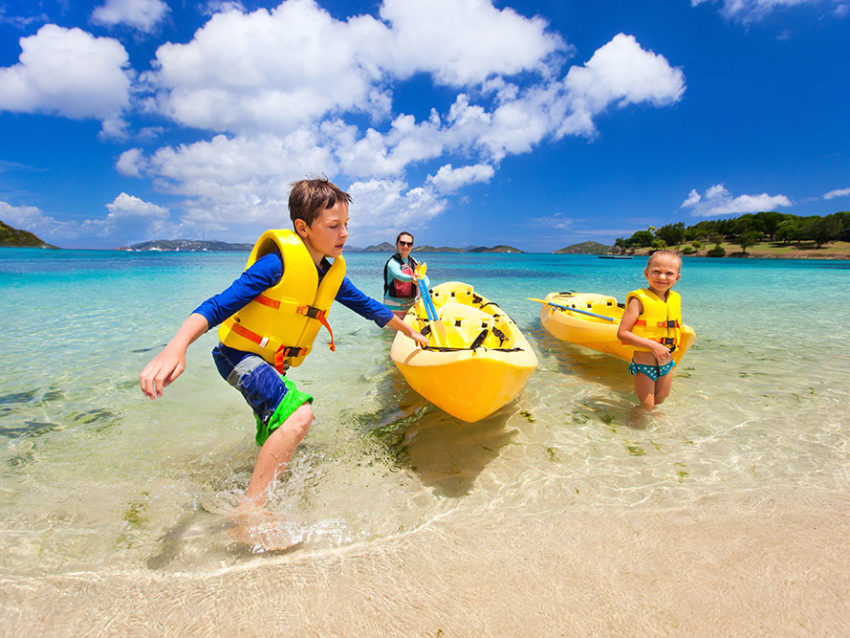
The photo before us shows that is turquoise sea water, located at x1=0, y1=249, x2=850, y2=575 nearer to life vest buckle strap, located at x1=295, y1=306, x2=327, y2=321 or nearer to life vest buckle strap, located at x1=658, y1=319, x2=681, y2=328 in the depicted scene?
life vest buckle strap, located at x1=658, y1=319, x2=681, y2=328

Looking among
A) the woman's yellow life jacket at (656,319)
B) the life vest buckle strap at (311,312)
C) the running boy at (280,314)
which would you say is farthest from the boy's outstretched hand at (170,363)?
the woman's yellow life jacket at (656,319)

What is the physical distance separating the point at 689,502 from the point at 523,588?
56.7 inches

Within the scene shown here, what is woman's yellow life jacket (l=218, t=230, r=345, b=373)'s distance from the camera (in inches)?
90.4

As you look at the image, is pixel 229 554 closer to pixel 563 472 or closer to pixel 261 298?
pixel 261 298

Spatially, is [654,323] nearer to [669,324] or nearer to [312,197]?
[669,324]

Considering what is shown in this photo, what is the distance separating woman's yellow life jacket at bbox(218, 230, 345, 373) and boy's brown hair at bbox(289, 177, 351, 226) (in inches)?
Result: 6.6

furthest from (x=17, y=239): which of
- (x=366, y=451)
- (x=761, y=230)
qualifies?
(x=761, y=230)

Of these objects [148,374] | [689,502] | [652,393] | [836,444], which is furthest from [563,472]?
[148,374]

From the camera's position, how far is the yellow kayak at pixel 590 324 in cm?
545

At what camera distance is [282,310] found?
233cm

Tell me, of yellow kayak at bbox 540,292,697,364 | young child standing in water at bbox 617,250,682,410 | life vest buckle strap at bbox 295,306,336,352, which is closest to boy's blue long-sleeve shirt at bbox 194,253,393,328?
life vest buckle strap at bbox 295,306,336,352

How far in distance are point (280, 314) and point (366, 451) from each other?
5.00 ft

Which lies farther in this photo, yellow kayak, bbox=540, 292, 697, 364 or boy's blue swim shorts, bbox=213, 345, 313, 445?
yellow kayak, bbox=540, 292, 697, 364

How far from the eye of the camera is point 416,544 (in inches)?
85.4
